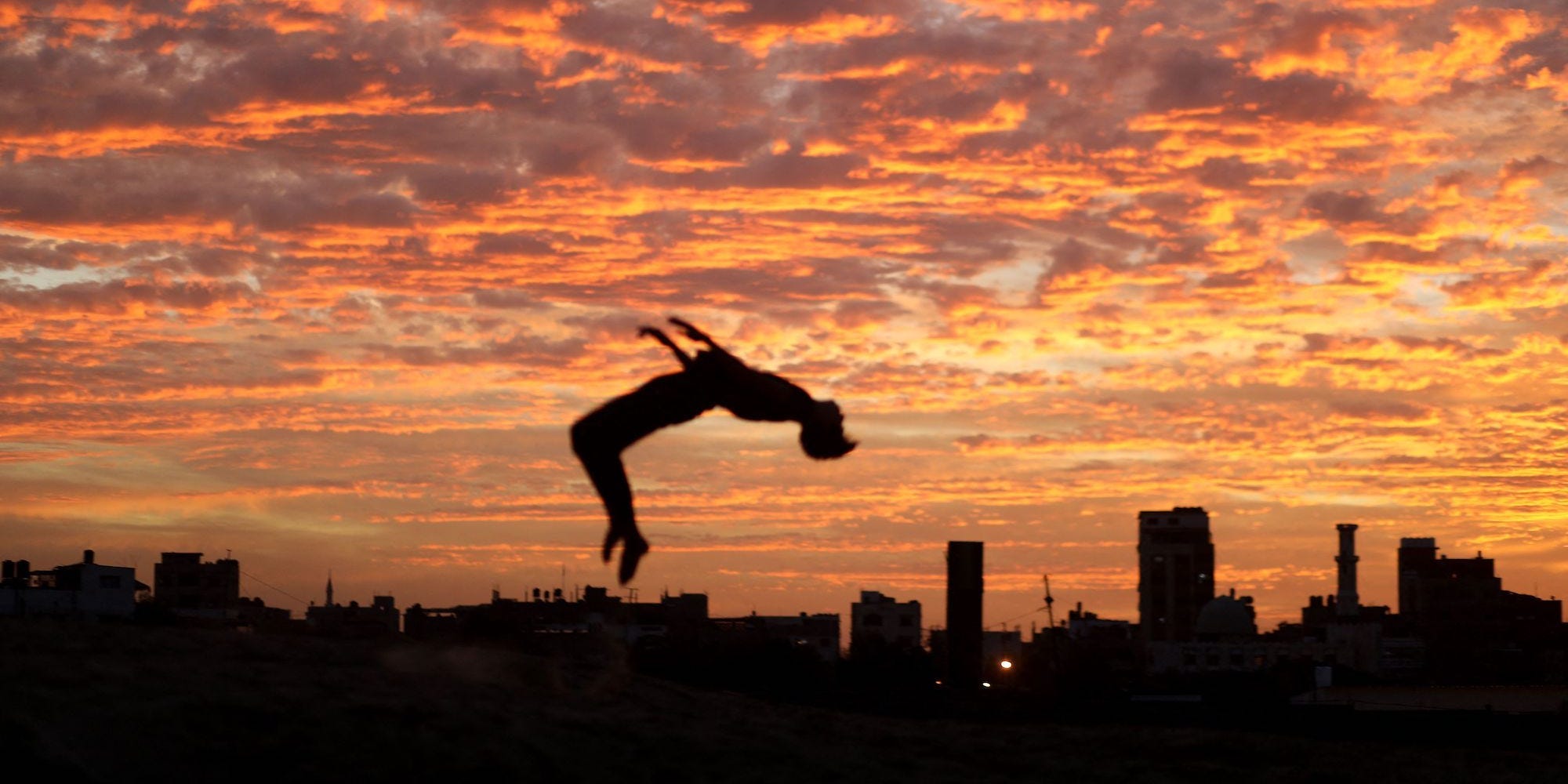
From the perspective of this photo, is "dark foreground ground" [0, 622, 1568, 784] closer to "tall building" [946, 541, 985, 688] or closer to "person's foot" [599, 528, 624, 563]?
"person's foot" [599, 528, 624, 563]

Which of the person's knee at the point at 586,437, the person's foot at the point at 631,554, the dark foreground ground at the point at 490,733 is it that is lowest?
the dark foreground ground at the point at 490,733

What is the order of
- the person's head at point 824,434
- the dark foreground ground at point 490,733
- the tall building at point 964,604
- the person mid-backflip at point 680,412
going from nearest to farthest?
1. the dark foreground ground at point 490,733
2. the person mid-backflip at point 680,412
3. the person's head at point 824,434
4. the tall building at point 964,604

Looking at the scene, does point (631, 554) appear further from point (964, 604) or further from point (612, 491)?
point (964, 604)

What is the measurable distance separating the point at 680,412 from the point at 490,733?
3.06 meters

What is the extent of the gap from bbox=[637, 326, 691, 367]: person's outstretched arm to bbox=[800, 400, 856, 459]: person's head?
3.92ft

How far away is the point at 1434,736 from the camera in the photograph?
2170 centimetres

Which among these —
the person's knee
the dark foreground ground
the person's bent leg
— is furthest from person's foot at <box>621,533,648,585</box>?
the dark foreground ground

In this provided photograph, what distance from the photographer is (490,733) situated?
46.0 feet

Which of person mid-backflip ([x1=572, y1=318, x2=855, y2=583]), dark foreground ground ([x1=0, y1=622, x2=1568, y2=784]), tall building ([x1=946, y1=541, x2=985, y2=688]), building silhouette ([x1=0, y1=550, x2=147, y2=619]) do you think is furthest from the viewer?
building silhouette ([x1=0, y1=550, x2=147, y2=619])

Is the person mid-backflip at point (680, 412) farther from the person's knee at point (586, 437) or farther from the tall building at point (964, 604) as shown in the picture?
the tall building at point (964, 604)

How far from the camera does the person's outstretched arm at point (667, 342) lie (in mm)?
14312

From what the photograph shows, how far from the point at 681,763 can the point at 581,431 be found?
2.93 meters

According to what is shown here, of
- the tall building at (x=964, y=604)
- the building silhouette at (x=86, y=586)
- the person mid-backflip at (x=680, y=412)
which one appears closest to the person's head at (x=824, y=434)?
the person mid-backflip at (x=680, y=412)

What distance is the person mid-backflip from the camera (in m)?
14.4
